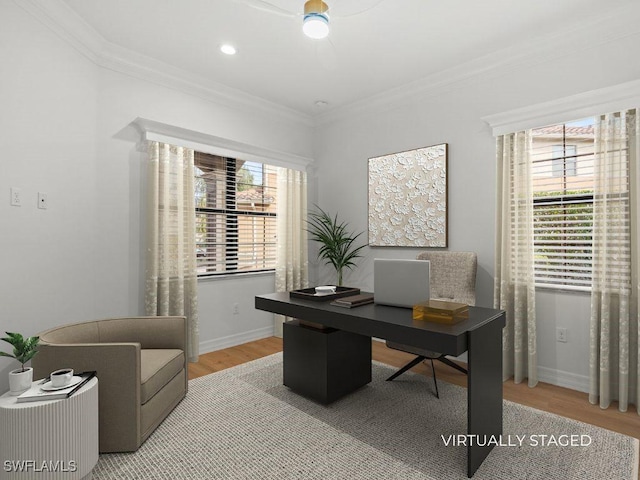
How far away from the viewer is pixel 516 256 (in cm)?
307

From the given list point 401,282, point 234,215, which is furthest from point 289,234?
point 401,282

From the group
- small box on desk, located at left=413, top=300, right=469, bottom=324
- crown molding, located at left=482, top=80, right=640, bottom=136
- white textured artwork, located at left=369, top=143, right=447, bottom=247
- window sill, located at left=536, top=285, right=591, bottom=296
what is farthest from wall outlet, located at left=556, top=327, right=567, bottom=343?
crown molding, located at left=482, top=80, right=640, bottom=136

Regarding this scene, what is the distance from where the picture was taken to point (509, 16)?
2666 mm

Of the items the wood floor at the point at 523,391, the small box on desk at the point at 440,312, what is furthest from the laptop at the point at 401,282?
the wood floor at the point at 523,391

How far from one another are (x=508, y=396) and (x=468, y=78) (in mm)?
2854

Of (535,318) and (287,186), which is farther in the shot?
(287,186)

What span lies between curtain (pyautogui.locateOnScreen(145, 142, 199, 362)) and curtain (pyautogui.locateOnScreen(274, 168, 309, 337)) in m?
1.16

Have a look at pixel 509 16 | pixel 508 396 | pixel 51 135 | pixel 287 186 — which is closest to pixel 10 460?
pixel 51 135

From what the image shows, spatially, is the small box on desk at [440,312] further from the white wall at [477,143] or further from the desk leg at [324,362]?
the white wall at [477,143]

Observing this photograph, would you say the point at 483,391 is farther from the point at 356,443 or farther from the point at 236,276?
the point at 236,276

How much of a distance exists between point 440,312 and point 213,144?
2.98 meters

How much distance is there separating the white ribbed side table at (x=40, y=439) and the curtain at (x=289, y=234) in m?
2.79

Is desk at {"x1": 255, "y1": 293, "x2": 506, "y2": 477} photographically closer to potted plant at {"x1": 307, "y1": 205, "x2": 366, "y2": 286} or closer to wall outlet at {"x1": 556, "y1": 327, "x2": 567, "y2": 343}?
wall outlet at {"x1": 556, "y1": 327, "x2": 567, "y2": 343}

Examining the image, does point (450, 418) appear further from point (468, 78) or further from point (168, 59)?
point (168, 59)
